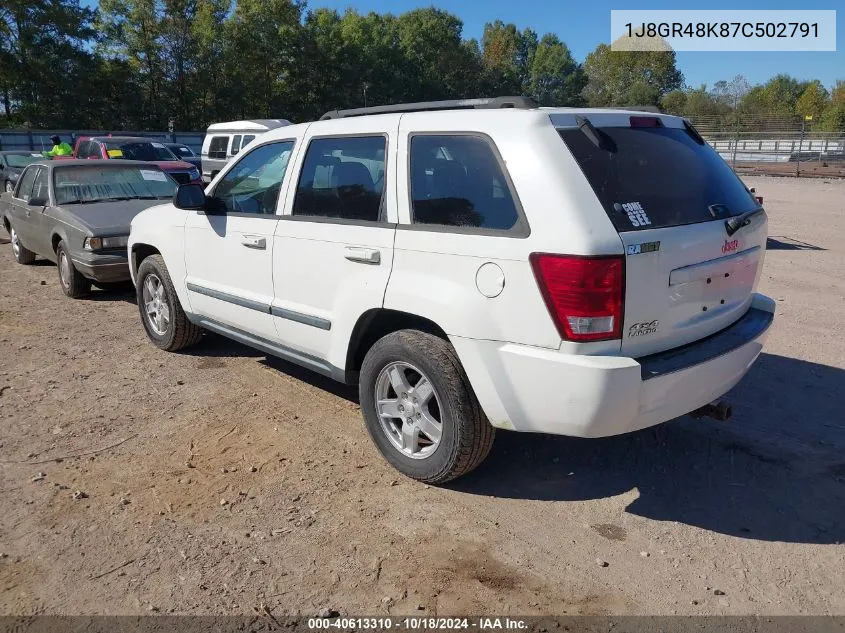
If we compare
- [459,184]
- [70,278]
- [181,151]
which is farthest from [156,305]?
[181,151]

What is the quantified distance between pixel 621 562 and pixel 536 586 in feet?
1.44

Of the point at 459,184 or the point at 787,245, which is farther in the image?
the point at 787,245

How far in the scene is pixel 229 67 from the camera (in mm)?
45156

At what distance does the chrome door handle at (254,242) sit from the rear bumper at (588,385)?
5.71 feet

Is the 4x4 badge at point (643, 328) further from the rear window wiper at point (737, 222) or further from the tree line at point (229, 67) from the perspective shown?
the tree line at point (229, 67)

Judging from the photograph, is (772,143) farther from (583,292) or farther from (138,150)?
(583,292)

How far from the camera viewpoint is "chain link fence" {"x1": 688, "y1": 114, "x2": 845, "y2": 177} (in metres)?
35.0

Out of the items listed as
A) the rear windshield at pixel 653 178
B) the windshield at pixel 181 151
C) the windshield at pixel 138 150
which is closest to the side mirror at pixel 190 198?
the rear windshield at pixel 653 178

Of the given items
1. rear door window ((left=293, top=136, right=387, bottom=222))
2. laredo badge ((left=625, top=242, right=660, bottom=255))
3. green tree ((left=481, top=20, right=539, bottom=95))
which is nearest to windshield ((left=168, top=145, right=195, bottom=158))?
rear door window ((left=293, top=136, right=387, bottom=222))

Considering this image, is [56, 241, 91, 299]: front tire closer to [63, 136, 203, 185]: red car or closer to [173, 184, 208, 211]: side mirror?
[173, 184, 208, 211]: side mirror

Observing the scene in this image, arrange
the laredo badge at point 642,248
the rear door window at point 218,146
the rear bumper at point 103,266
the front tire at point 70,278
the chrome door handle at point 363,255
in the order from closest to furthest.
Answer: the laredo badge at point 642,248, the chrome door handle at point 363,255, the rear bumper at point 103,266, the front tire at point 70,278, the rear door window at point 218,146

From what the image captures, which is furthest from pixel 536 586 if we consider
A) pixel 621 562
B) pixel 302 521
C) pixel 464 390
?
pixel 302 521

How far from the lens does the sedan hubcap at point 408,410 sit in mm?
3600

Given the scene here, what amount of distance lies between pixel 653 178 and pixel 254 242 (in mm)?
2526
